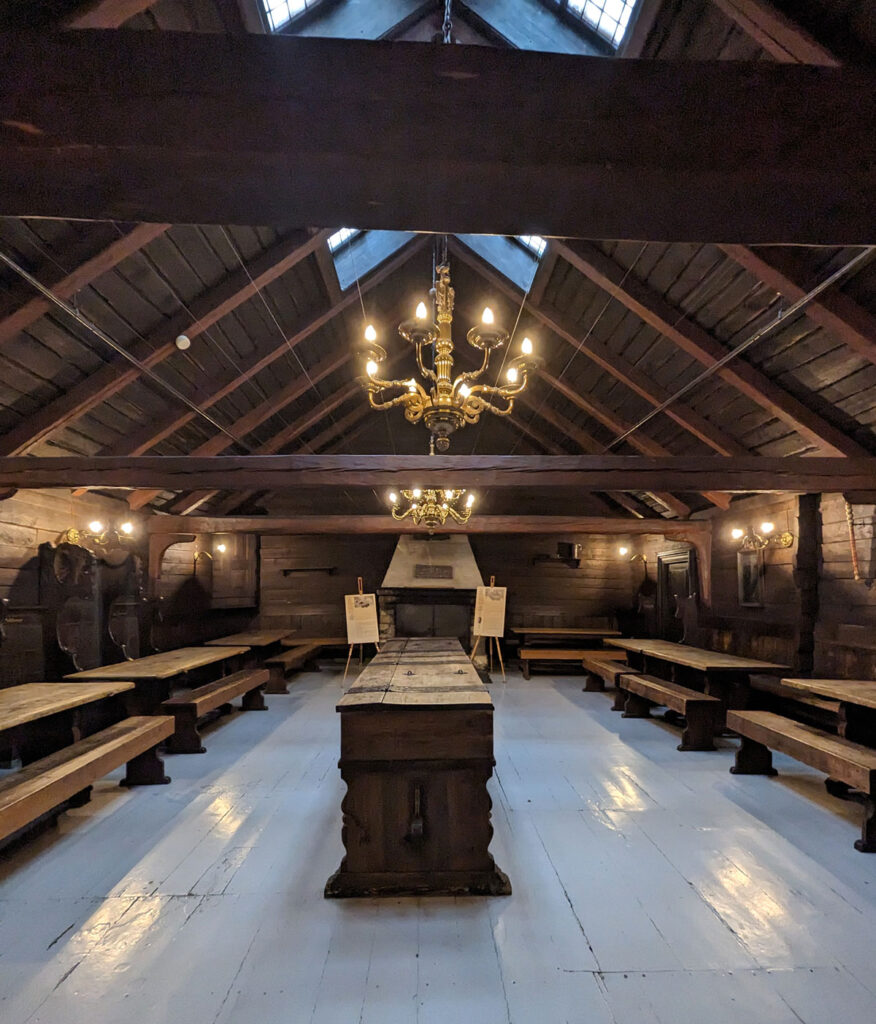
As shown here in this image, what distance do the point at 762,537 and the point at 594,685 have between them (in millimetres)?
2895

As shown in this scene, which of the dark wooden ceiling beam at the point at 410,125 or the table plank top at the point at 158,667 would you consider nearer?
the dark wooden ceiling beam at the point at 410,125

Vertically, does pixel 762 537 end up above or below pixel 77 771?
above

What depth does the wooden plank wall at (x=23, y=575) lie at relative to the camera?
4.97 metres

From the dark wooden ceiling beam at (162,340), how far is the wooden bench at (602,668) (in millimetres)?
5462

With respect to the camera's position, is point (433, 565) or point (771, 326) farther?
point (433, 565)

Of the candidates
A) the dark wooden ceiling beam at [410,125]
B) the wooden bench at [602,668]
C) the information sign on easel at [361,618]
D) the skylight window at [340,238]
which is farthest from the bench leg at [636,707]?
the dark wooden ceiling beam at [410,125]

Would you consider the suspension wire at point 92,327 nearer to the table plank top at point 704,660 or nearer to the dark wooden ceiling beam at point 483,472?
the dark wooden ceiling beam at point 483,472

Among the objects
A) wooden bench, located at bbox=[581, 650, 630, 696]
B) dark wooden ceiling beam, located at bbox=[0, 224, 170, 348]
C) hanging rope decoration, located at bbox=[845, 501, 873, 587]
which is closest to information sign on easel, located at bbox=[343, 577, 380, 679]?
wooden bench, located at bbox=[581, 650, 630, 696]

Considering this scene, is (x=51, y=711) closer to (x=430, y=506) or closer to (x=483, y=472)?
(x=483, y=472)

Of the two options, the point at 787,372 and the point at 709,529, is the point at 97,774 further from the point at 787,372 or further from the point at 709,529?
the point at 709,529

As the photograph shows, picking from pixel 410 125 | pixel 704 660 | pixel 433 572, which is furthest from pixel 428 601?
pixel 410 125

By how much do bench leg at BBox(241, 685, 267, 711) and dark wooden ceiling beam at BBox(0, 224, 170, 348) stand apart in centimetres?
434

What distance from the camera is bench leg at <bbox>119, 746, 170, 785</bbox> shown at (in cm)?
397

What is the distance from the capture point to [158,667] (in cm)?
474
